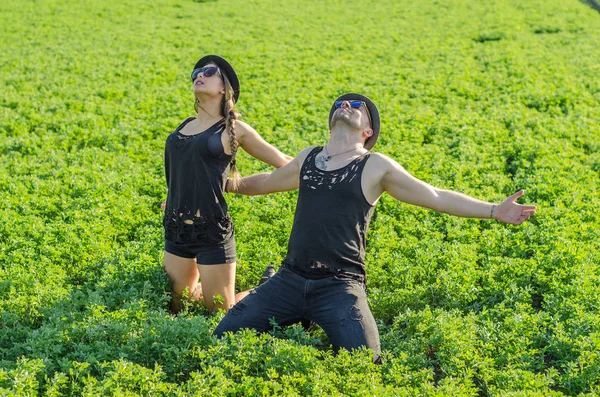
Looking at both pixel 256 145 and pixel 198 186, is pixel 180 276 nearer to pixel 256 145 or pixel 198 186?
pixel 198 186

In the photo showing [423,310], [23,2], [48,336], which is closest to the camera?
[48,336]

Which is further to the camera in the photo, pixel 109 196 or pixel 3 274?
pixel 109 196

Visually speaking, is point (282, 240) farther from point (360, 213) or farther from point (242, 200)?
point (360, 213)

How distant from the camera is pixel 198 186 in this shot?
6.25 m

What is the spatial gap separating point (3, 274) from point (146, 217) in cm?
214

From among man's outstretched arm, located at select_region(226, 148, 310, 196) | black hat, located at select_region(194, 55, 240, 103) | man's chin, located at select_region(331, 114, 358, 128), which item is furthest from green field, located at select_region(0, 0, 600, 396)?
black hat, located at select_region(194, 55, 240, 103)

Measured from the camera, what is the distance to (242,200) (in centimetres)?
906

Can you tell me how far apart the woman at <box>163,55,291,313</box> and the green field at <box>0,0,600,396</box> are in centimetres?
37

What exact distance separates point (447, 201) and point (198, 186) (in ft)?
7.58

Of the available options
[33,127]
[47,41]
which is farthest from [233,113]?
[47,41]

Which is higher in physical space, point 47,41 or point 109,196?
point 47,41

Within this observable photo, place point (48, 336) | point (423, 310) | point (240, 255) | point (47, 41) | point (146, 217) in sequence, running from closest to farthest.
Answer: point (48, 336), point (423, 310), point (240, 255), point (146, 217), point (47, 41)

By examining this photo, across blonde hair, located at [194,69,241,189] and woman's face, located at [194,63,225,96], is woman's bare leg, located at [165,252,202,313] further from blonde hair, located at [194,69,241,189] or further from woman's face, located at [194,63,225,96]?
woman's face, located at [194,63,225,96]

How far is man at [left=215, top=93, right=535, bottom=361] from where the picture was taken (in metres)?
5.49
